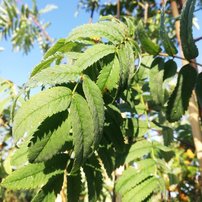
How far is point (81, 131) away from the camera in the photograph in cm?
63

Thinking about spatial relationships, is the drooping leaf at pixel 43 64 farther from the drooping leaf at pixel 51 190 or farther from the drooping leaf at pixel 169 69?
the drooping leaf at pixel 169 69

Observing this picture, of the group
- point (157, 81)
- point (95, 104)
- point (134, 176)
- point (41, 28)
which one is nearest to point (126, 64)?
point (95, 104)

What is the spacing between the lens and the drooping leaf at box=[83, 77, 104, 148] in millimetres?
643

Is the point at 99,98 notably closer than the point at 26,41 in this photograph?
Yes

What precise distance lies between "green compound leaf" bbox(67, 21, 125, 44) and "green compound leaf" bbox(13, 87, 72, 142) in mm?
187

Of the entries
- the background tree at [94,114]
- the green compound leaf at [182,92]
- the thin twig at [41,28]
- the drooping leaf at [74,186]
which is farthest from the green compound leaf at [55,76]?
the thin twig at [41,28]

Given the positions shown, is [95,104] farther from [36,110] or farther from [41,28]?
[41,28]

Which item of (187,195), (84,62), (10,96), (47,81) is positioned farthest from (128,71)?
(187,195)

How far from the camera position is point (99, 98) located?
70cm

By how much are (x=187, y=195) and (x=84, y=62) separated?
1404 millimetres

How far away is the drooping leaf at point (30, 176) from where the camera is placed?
766 mm

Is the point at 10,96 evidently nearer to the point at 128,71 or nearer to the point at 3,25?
the point at 128,71

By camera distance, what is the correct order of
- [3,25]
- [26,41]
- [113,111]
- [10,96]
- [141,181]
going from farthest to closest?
1. [26,41]
2. [3,25]
3. [10,96]
4. [141,181]
5. [113,111]

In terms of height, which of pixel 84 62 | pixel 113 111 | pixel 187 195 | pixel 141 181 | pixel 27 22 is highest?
pixel 27 22
